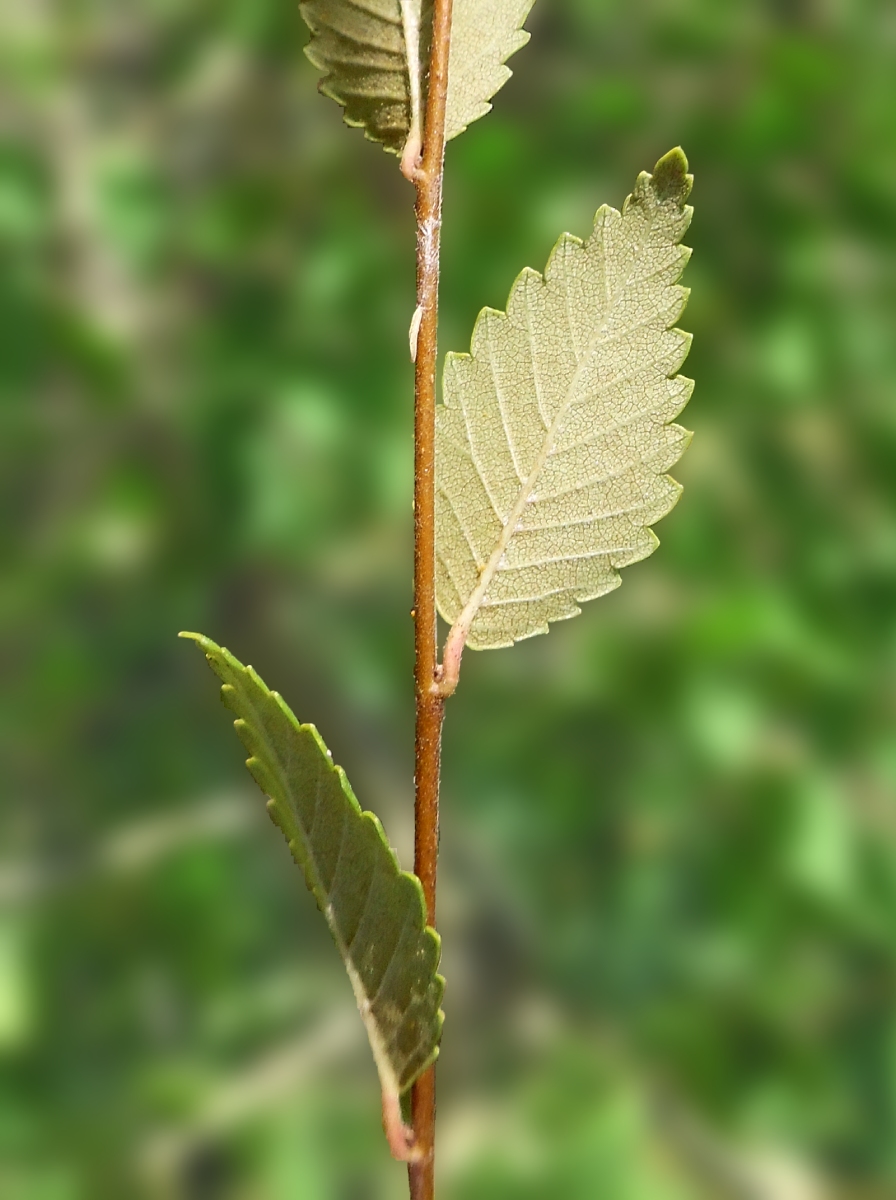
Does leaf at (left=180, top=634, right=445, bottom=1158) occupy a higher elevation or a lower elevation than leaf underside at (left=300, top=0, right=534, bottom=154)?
lower

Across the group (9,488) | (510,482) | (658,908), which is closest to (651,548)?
(510,482)

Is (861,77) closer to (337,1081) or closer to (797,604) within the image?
(797,604)

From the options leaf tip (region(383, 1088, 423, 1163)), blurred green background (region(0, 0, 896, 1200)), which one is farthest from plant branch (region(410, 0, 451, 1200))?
blurred green background (region(0, 0, 896, 1200))

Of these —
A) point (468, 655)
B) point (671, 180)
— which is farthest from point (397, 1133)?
point (468, 655)

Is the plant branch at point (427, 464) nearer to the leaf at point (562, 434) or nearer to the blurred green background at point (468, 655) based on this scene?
the leaf at point (562, 434)

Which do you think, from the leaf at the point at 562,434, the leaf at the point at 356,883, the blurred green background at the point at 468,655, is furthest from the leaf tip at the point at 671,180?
the blurred green background at the point at 468,655

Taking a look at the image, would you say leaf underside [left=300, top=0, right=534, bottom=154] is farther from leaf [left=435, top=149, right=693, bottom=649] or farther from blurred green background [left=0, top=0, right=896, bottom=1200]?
blurred green background [left=0, top=0, right=896, bottom=1200]
